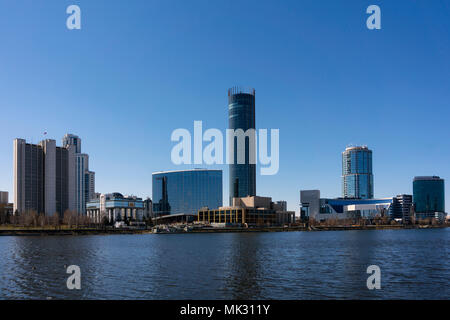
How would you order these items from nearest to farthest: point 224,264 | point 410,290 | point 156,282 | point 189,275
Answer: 1. point 410,290
2. point 156,282
3. point 189,275
4. point 224,264

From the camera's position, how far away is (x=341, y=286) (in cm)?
4662

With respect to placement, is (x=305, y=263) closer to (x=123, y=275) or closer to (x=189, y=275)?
(x=189, y=275)

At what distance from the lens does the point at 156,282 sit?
50.0 metres
